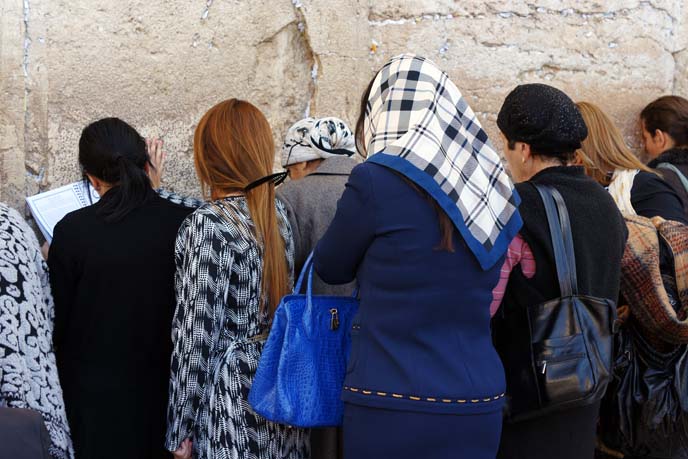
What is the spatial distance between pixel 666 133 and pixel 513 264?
2.08 meters

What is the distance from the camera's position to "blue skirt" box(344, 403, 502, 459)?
207 cm

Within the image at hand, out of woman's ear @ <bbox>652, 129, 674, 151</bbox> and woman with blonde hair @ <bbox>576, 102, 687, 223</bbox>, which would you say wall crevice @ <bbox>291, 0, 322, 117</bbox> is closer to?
woman with blonde hair @ <bbox>576, 102, 687, 223</bbox>

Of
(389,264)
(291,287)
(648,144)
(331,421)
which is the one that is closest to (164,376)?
(291,287)

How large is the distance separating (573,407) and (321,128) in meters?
1.41

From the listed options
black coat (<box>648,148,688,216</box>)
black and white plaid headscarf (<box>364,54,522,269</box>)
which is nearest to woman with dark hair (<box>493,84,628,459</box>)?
black and white plaid headscarf (<box>364,54,522,269</box>)

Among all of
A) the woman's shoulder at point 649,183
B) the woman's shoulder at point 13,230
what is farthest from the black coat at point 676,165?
the woman's shoulder at point 13,230

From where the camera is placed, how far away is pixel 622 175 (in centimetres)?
345

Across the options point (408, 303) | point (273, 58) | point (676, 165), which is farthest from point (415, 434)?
point (676, 165)

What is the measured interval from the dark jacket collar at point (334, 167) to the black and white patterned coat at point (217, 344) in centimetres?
69

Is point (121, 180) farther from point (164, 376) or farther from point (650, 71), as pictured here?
point (650, 71)

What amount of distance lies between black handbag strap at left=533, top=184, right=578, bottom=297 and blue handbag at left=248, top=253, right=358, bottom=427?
58cm

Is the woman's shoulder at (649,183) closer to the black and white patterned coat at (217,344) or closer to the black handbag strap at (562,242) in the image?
the black handbag strap at (562,242)

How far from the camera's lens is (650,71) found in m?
4.30

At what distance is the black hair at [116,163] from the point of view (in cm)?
268
